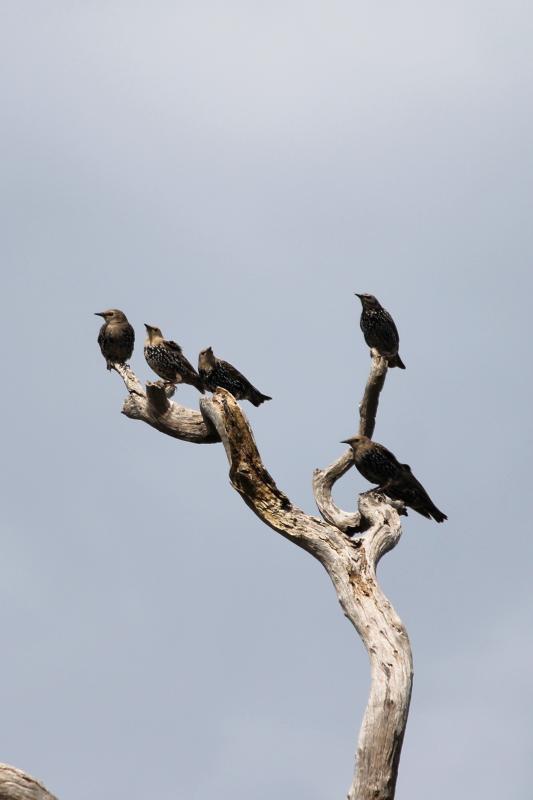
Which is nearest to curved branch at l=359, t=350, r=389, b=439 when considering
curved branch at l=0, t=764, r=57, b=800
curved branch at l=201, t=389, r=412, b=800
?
curved branch at l=201, t=389, r=412, b=800

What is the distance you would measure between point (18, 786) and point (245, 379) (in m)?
5.25

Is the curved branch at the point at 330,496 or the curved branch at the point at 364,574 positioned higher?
the curved branch at the point at 330,496

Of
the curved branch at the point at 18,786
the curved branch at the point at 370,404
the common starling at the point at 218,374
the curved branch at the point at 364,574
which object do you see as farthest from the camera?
the common starling at the point at 218,374

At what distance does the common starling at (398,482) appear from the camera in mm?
11109

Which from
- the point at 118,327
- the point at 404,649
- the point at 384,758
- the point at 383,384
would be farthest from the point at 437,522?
the point at 118,327

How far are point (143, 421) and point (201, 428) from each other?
0.90 m

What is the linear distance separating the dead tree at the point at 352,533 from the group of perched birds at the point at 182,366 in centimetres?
32

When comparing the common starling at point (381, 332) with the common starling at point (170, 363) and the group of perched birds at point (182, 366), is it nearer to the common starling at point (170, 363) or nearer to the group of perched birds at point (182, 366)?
the group of perched birds at point (182, 366)

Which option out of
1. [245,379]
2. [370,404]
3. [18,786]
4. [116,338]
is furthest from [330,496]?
[18,786]

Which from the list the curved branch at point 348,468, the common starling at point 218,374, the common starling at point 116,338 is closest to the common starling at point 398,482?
the curved branch at point 348,468

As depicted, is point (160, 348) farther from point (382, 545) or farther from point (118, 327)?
point (382, 545)

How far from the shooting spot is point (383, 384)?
12.1m

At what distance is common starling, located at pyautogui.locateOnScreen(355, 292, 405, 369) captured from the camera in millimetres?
13102

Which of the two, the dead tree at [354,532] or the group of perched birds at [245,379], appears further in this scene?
the group of perched birds at [245,379]
